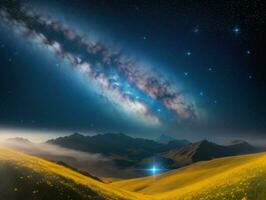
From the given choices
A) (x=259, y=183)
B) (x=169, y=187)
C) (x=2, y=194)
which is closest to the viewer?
(x=2, y=194)

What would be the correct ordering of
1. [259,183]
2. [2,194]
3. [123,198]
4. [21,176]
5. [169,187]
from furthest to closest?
[169,187]
[123,198]
[259,183]
[21,176]
[2,194]

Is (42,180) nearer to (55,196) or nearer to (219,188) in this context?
(55,196)

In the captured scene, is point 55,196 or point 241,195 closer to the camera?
point 55,196

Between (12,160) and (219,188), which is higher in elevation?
(12,160)

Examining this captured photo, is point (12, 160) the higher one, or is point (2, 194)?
point (12, 160)

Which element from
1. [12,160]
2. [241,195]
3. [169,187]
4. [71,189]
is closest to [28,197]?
[71,189]

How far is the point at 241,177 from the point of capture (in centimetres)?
5509

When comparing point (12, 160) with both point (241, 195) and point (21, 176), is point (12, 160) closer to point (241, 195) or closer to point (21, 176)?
point (21, 176)

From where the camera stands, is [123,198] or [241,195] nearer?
[241,195]

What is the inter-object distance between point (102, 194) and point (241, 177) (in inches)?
765

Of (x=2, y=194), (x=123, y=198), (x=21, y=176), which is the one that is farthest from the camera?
(x=123, y=198)

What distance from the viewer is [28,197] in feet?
136

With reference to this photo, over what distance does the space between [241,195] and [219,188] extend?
293 inches

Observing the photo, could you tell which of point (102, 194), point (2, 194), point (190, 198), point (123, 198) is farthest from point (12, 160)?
point (190, 198)
